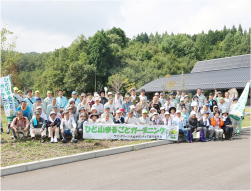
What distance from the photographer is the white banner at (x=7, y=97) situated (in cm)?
879

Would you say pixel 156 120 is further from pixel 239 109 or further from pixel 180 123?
pixel 239 109

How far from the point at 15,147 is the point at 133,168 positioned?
4066mm

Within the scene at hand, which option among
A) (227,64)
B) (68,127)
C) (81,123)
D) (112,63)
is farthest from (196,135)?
(112,63)

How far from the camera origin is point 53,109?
878 cm

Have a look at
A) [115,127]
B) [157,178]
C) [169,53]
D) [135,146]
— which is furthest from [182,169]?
[169,53]

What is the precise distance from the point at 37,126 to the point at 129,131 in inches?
143

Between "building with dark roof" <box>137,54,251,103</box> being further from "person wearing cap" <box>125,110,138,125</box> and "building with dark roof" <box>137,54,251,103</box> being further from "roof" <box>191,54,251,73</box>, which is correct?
"person wearing cap" <box>125,110,138,125</box>

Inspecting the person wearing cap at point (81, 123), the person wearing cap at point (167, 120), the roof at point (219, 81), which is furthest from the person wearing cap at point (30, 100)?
the roof at point (219, 81)

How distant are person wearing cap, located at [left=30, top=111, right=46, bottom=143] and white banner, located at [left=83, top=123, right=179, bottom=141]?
1.56 m

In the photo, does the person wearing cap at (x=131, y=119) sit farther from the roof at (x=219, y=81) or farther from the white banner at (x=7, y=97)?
the roof at (x=219, y=81)

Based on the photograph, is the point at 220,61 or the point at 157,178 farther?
the point at 220,61

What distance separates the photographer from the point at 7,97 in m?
8.84

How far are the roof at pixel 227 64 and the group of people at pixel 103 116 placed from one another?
1219 inches

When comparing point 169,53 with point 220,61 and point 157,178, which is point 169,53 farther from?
point 157,178
